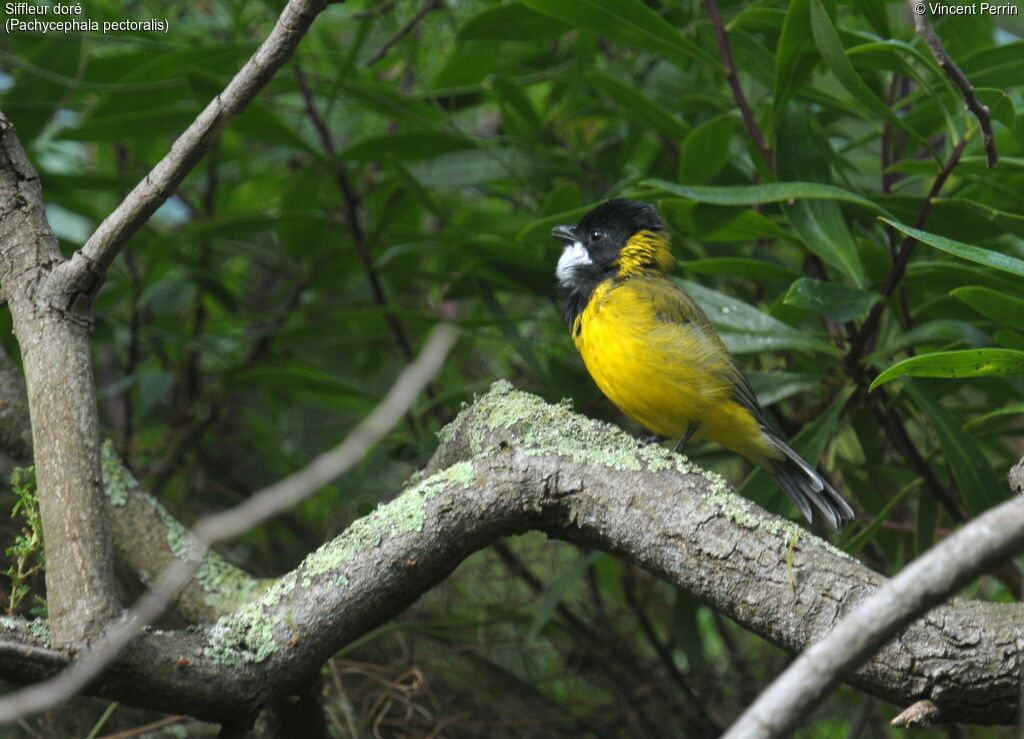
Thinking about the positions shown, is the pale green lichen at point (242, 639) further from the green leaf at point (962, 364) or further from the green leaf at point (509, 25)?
the green leaf at point (509, 25)

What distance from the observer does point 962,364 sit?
2205 millimetres

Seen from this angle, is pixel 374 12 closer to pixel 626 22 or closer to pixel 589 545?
pixel 626 22

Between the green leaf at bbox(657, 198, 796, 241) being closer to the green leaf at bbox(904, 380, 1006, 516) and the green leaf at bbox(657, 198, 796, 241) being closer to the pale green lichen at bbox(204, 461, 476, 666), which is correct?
the green leaf at bbox(904, 380, 1006, 516)

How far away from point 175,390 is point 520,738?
7.40 ft

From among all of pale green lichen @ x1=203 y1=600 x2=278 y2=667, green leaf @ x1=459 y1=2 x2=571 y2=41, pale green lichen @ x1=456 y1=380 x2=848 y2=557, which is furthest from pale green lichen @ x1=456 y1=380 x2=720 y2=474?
green leaf @ x1=459 y1=2 x2=571 y2=41

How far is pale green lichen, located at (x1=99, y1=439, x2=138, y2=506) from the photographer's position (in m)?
2.69

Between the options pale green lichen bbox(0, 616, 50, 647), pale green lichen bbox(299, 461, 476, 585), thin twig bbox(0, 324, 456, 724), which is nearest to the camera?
thin twig bbox(0, 324, 456, 724)

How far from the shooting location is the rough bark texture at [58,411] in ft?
5.95

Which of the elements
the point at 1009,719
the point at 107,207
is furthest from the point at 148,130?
the point at 1009,719

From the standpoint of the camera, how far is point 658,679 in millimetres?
4004

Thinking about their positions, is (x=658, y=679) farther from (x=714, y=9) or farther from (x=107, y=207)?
(x=107, y=207)

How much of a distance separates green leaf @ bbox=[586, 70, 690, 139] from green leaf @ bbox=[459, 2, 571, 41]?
28 cm

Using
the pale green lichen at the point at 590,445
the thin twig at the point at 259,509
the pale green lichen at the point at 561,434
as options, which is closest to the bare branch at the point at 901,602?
the thin twig at the point at 259,509

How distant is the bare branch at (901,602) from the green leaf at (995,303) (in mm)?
1244
